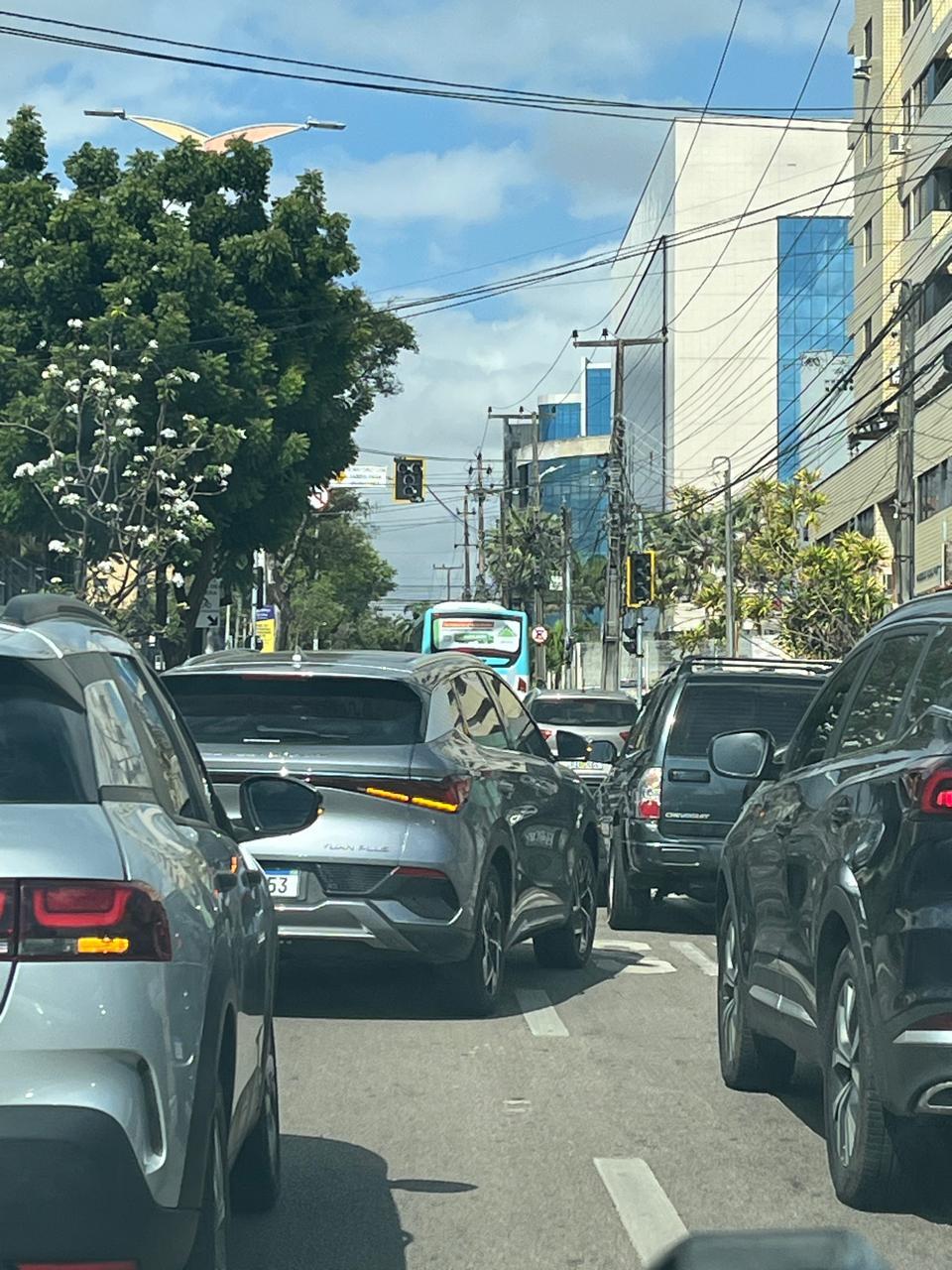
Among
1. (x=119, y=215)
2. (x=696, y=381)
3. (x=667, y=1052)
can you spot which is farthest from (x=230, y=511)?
(x=696, y=381)

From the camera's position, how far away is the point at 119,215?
3525 centimetres

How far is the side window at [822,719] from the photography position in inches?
275

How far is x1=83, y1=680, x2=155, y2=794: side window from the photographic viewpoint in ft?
12.4

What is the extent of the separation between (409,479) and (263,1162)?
42385 mm

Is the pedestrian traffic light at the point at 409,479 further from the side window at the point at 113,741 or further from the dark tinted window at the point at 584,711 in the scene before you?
the side window at the point at 113,741

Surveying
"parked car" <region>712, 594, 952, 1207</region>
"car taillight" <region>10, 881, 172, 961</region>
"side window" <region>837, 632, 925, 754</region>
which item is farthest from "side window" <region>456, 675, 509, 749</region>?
"car taillight" <region>10, 881, 172, 961</region>

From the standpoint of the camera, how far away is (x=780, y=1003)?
6.66 m

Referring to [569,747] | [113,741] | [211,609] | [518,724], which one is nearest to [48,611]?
[113,741]

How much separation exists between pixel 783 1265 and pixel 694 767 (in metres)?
11.7

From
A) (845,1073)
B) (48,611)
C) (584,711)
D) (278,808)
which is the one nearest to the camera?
(48,611)

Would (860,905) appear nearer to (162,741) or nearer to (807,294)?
(162,741)

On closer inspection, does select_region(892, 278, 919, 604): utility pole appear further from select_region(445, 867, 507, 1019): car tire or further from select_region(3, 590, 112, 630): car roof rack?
select_region(3, 590, 112, 630): car roof rack

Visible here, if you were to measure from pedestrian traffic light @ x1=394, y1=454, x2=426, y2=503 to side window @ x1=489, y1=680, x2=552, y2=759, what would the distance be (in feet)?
116

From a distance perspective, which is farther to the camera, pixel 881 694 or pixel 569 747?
pixel 569 747
